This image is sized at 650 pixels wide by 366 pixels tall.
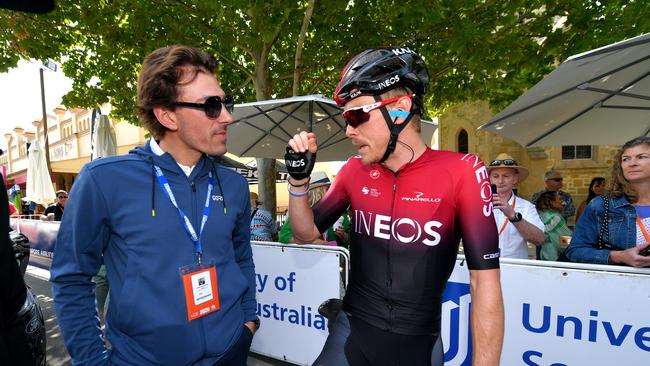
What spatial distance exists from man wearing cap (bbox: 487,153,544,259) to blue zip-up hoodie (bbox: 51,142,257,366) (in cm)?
301

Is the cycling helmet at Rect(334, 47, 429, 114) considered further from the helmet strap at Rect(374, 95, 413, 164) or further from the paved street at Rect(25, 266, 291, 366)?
the paved street at Rect(25, 266, 291, 366)

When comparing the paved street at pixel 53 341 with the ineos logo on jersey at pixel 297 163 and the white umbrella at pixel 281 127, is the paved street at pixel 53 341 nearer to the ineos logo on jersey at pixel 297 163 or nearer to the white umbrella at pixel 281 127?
the ineos logo on jersey at pixel 297 163

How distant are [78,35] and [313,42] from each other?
20.4 feet

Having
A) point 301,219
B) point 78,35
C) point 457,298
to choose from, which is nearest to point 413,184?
point 301,219

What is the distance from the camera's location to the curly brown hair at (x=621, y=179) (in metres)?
3.07

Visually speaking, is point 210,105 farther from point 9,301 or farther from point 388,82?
point 9,301

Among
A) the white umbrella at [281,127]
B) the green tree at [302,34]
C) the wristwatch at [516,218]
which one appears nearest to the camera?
the wristwatch at [516,218]

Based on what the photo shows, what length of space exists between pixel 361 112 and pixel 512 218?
9.24ft

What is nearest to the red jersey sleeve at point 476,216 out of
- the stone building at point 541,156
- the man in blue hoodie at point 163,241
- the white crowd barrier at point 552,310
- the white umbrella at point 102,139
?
the man in blue hoodie at point 163,241

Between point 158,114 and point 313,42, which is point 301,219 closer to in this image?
point 158,114

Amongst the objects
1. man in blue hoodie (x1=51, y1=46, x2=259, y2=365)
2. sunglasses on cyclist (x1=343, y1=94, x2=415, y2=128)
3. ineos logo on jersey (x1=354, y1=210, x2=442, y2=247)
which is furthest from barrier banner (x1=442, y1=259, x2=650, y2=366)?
man in blue hoodie (x1=51, y1=46, x2=259, y2=365)

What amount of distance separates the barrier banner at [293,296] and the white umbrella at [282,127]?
244 centimetres

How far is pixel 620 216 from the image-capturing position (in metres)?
3.04

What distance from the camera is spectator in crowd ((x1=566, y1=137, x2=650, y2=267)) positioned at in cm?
295
